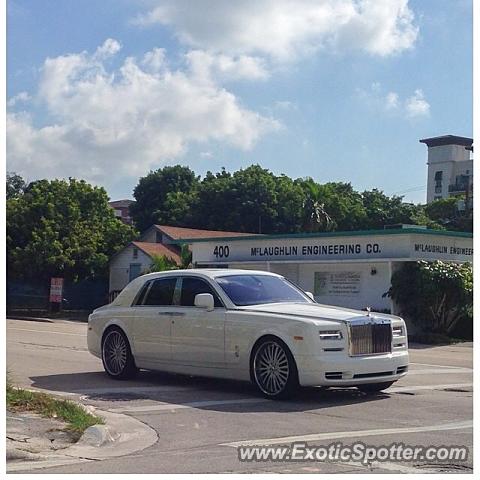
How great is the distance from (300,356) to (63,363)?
6618 mm

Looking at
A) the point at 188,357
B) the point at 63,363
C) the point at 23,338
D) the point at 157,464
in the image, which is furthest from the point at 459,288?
the point at 157,464

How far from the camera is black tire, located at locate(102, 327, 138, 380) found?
42.2ft

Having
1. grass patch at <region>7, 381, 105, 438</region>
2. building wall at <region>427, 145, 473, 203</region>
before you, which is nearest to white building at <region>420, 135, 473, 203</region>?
building wall at <region>427, 145, 473, 203</region>

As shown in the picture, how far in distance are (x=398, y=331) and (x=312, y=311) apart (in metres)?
1.20

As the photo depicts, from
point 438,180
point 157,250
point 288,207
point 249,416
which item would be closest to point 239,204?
point 288,207

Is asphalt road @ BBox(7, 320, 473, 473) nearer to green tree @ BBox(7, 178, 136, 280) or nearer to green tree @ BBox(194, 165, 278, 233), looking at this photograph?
green tree @ BBox(7, 178, 136, 280)

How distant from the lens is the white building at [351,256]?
30.2 m

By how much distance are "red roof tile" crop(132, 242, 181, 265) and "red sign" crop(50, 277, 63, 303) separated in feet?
17.8

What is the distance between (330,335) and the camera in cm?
1062

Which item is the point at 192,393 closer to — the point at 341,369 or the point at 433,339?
the point at 341,369

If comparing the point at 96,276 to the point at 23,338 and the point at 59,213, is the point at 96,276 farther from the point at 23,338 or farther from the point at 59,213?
the point at 23,338

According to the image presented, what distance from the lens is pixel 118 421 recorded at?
9453mm

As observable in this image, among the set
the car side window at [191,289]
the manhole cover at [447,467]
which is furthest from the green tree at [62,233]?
the manhole cover at [447,467]

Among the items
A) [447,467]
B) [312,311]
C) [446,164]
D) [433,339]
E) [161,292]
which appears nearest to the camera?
[447,467]
